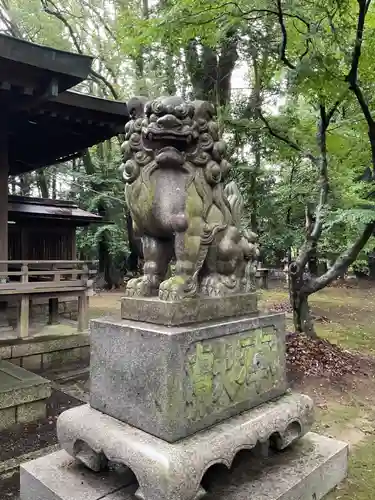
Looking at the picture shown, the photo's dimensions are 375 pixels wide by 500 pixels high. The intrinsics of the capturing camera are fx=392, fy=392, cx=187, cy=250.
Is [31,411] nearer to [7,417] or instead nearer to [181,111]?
[7,417]

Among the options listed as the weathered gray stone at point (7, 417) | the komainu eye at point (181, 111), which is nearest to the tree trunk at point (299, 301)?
the weathered gray stone at point (7, 417)

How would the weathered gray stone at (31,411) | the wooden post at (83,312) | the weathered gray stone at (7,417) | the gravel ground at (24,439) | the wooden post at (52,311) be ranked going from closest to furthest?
the gravel ground at (24,439)
the weathered gray stone at (7,417)
the weathered gray stone at (31,411)
the wooden post at (83,312)
the wooden post at (52,311)

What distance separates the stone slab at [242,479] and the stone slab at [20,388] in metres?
1.85

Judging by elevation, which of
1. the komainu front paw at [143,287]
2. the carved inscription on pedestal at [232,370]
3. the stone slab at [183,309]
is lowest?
the carved inscription on pedestal at [232,370]

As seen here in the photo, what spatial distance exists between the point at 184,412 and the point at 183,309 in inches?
23.6

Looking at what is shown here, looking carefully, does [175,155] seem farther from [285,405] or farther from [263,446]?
[263,446]

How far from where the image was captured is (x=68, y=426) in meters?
2.65

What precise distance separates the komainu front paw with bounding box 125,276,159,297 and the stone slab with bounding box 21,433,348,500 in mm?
1202

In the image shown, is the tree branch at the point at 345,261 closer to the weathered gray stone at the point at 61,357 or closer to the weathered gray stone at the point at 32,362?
the weathered gray stone at the point at 61,357

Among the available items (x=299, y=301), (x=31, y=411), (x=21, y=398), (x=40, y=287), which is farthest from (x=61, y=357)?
(x=299, y=301)

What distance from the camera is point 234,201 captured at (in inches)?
123

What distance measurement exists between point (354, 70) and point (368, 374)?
4676mm

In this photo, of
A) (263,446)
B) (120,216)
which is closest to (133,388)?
(263,446)

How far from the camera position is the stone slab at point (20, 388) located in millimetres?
4396
